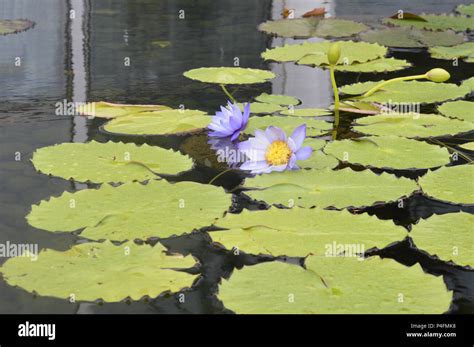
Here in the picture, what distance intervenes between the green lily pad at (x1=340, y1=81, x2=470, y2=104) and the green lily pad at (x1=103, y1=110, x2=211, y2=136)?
663 mm

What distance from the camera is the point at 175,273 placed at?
1.72 m

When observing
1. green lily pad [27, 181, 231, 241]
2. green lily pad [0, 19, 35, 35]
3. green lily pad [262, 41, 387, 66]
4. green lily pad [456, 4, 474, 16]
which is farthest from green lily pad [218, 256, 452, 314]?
green lily pad [456, 4, 474, 16]

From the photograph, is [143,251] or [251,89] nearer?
[143,251]

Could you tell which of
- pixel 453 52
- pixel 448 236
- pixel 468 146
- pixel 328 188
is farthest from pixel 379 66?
pixel 448 236

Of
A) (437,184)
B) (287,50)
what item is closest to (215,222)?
(437,184)

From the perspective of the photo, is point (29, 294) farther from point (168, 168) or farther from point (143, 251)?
point (168, 168)

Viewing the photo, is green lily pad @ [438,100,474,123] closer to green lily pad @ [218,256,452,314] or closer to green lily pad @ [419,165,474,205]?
green lily pad @ [419,165,474,205]

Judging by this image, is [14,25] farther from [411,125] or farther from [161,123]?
[411,125]

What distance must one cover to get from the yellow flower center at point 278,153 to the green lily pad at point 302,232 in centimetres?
31

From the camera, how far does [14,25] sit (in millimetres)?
4535

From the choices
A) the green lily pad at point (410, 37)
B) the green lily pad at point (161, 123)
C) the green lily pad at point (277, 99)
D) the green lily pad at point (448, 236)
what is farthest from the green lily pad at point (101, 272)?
the green lily pad at point (410, 37)
